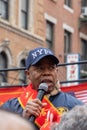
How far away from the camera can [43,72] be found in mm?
4664

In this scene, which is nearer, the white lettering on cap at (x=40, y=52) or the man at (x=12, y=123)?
the man at (x=12, y=123)

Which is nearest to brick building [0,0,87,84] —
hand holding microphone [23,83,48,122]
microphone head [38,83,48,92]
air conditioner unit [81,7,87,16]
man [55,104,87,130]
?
air conditioner unit [81,7,87,16]

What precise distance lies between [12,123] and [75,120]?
15.3 inches

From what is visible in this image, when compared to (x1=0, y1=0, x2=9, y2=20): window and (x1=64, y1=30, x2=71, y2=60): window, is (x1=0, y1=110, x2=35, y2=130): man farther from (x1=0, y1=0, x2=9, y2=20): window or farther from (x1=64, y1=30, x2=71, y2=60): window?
(x1=64, y1=30, x2=71, y2=60): window

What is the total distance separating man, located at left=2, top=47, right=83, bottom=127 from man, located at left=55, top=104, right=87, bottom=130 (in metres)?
1.33

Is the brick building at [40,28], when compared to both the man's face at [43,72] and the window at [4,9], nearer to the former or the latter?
the window at [4,9]

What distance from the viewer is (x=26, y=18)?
2731 cm

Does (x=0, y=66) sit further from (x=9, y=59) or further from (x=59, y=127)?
(x=59, y=127)

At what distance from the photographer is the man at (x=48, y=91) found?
4.46 metres

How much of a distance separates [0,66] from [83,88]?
17878 mm

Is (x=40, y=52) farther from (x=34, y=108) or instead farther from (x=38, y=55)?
(x=34, y=108)

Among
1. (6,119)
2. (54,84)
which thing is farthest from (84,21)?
(6,119)

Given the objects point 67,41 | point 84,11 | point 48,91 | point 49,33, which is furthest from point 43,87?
point 84,11

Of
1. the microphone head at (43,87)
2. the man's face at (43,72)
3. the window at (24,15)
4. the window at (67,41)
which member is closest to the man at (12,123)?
the microphone head at (43,87)
